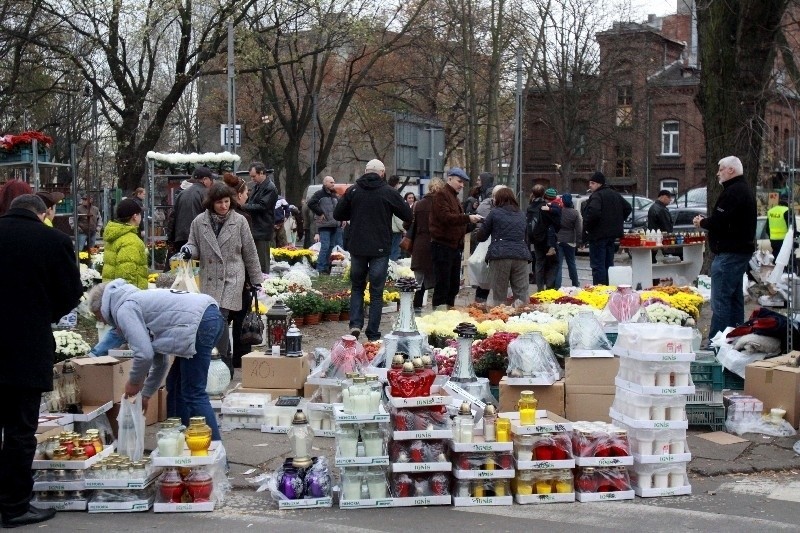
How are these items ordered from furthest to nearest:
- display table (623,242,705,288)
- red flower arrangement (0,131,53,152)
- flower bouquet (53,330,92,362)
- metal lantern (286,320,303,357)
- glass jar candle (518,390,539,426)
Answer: display table (623,242,705,288) → red flower arrangement (0,131,53,152) → metal lantern (286,320,303,357) → flower bouquet (53,330,92,362) → glass jar candle (518,390,539,426)

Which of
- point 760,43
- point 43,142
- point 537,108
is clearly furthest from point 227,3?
point 537,108

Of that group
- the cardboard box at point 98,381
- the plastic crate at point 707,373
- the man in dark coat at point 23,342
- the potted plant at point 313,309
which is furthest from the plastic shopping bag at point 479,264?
the man in dark coat at point 23,342

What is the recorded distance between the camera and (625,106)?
54.6 meters

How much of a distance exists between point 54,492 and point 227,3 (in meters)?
A: 23.9

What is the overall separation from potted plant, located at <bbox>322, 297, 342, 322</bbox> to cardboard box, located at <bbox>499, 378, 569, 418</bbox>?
22.5 feet

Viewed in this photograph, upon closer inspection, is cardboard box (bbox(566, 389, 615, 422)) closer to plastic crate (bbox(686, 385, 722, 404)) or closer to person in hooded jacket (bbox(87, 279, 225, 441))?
plastic crate (bbox(686, 385, 722, 404))

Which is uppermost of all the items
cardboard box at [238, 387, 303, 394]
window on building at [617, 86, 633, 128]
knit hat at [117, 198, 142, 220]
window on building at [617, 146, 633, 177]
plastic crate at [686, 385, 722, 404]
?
window on building at [617, 86, 633, 128]

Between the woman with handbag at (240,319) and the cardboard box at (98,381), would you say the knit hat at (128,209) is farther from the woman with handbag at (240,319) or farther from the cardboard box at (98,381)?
the cardboard box at (98,381)

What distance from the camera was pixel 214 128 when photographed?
200 feet


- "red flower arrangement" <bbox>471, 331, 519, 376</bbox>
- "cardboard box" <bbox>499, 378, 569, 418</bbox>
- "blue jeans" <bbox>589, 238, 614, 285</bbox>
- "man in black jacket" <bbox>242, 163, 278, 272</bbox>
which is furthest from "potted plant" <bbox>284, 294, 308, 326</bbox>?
"cardboard box" <bbox>499, 378, 569, 418</bbox>

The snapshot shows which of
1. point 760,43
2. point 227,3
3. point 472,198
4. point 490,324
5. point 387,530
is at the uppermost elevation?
point 227,3

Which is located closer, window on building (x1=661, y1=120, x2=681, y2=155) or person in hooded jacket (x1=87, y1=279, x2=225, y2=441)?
person in hooded jacket (x1=87, y1=279, x2=225, y2=441)

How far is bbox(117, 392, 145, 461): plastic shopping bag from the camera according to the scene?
7.23 m

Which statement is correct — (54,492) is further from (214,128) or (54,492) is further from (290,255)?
(214,128)
